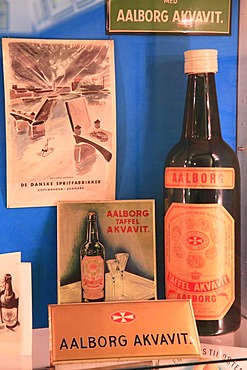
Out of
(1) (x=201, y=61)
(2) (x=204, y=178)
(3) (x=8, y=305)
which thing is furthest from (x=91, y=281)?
(1) (x=201, y=61)

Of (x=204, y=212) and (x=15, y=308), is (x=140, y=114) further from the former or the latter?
(x=15, y=308)

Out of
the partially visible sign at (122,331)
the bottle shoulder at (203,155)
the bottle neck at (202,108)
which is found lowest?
the partially visible sign at (122,331)

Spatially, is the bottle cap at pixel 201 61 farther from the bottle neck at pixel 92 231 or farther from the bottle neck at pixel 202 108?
the bottle neck at pixel 92 231

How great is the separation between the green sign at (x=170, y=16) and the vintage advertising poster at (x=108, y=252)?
10.5 inches

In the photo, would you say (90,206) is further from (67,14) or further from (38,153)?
(67,14)

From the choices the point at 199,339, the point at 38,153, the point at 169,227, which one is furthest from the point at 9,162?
the point at 199,339

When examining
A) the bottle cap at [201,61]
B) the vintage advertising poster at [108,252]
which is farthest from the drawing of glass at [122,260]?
the bottle cap at [201,61]

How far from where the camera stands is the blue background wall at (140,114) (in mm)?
920

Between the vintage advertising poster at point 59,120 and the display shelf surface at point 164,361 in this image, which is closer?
the display shelf surface at point 164,361

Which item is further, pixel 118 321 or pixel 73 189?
pixel 73 189

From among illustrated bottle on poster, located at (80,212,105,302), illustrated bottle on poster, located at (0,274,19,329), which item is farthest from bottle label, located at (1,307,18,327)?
illustrated bottle on poster, located at (80,212,105,302)

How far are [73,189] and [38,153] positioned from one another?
0.08 meters

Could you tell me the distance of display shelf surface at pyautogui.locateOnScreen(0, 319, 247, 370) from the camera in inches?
30.2

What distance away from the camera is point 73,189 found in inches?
36.5
